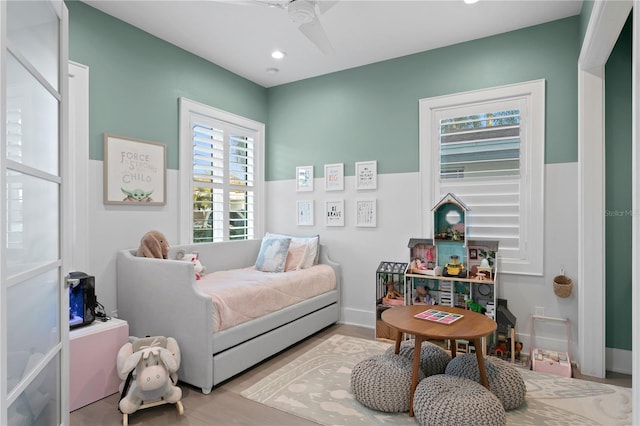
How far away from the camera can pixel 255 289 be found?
2943 mm

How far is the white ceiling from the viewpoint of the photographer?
287cm

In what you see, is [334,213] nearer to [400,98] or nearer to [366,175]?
[366,175]

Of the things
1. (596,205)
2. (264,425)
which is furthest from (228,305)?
(596,205)

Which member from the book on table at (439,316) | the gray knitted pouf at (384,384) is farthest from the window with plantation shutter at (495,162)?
the gray knitted pouf at (384,384)

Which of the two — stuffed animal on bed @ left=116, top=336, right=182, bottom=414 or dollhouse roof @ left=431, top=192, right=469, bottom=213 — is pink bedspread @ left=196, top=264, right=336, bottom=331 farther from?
dollhouse roof @ left=431, top=192, right=469, bottom=213

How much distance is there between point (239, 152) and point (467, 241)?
271 centimetres

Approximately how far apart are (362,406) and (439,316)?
773 millimetres

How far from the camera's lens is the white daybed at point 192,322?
247 centimetres

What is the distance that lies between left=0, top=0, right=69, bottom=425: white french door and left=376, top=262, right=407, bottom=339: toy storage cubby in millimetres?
2559

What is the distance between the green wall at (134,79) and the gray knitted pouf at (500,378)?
118 inches

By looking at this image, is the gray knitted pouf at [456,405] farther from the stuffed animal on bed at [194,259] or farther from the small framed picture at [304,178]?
the small framed picture at [304,178]

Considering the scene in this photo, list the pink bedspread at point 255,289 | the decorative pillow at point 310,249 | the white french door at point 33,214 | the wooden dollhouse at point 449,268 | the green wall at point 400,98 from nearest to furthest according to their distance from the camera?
the white french door at point 33,214 → the pink bedspread at point 255,289 → the green wall at point 400,98 → the wooden dollhouse at point 449,268 → the decorative pillow at point 310,249

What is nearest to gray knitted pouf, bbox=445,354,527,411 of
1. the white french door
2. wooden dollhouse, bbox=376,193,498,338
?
wooden dollhouse, bbox=376,193,498,338

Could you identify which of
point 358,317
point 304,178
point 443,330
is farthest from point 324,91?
point 443,330
